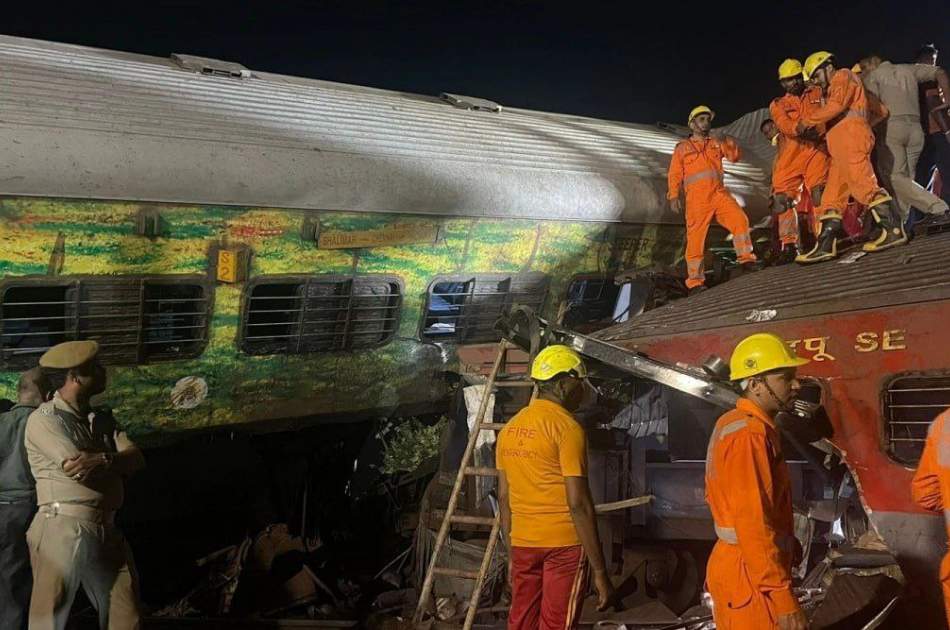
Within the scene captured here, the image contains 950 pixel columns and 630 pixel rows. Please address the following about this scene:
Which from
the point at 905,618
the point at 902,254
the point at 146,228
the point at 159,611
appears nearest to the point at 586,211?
the point at 902,254

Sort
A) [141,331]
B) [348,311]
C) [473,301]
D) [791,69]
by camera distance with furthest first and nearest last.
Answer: [473,301] → [348,311] → [791,69] → [141,331]

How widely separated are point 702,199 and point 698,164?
0.35 m

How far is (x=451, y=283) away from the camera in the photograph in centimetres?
705

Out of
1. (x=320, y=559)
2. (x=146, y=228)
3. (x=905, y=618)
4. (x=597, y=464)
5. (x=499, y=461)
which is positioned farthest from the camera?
(x=320, y=559)

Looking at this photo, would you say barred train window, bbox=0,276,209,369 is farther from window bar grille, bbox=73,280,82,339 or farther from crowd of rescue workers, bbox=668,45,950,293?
crowd of rescue workers, bbox=668,45,950,293

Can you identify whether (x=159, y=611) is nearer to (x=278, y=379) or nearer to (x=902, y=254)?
(x=278, y=379)

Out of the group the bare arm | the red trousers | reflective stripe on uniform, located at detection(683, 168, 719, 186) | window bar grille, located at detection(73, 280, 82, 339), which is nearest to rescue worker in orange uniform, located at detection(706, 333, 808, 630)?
the red trousers

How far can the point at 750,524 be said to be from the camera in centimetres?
257

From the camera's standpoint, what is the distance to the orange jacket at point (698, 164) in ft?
22.4

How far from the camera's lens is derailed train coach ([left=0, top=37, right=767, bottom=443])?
5211 millimetres

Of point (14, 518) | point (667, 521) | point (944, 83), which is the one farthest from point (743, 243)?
point (14, 518)

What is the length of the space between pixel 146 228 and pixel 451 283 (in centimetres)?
272

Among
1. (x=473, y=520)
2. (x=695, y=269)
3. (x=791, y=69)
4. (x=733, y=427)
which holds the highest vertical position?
(x=791, y=69)

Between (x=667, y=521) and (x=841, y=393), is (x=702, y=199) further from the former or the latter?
(x=841, y=393)
